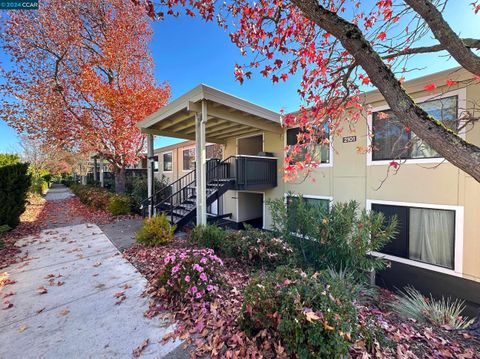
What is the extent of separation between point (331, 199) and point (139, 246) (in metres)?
5.83

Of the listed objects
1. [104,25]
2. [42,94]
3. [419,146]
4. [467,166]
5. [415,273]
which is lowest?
[415,273]

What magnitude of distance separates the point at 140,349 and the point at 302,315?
1793 millimetres

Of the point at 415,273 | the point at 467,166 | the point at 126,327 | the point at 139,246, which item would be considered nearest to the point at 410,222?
the point at 415,273

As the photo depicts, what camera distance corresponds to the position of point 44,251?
16.2ft

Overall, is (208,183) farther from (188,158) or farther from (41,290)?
(41,290)

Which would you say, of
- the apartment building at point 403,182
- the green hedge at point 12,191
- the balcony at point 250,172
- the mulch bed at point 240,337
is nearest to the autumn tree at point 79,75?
the green hedge at point 12,191

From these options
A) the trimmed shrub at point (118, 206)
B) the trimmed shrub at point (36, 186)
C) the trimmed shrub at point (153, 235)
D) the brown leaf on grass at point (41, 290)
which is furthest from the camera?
the trimmed shrub at point (36, 186)

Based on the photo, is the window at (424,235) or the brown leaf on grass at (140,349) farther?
the window at (424,235)

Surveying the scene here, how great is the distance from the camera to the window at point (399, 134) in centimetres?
446

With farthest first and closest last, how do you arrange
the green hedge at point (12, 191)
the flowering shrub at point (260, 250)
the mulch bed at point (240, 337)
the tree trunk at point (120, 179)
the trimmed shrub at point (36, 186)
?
the trimmed shrub at point (36, 186), the tree trunk at point (120, 179), the green hedge at point (12, 191), the flowering shrub at point (260, 250), the mulch bed at point (240, 337)

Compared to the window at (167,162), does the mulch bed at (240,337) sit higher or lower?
lower

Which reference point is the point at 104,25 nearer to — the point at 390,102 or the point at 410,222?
the point at 390,102

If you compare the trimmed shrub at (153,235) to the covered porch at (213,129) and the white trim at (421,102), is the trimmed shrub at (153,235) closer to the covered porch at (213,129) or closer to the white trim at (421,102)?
the covered porch at (213,129)

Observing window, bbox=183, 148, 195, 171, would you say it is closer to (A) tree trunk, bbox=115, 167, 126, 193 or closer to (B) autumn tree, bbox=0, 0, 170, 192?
(B) autumn tree, bbox=0, 0, 170, 192
